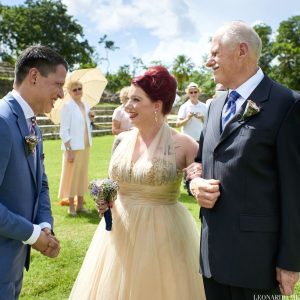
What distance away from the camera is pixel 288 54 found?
63844 millimetres

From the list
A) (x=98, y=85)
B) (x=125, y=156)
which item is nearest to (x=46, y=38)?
(x=98, y=85)

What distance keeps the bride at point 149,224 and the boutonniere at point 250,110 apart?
110cm

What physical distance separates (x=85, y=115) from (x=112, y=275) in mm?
4509

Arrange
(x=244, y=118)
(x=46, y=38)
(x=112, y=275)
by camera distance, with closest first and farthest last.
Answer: (x=244, y=118) → (x=112, y=275) → (x=46, y=38)

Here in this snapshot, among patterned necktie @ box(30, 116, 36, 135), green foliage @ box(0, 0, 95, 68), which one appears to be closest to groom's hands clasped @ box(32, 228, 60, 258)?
patterned necktie @ box(30, 116, 36, 135)

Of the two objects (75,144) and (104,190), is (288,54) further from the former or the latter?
(104,190)

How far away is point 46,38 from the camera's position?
6419cm

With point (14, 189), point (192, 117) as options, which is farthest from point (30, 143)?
point (192, 117)

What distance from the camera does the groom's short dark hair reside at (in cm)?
247

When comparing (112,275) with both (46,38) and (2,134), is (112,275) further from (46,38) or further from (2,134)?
(46,38)

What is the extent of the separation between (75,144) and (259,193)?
5.29m

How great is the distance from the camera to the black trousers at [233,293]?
2428mm

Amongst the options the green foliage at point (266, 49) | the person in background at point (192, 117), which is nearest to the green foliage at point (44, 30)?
the green foliage at point (266, 49)

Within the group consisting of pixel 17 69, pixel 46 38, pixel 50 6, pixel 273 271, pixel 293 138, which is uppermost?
pixel 50 6
